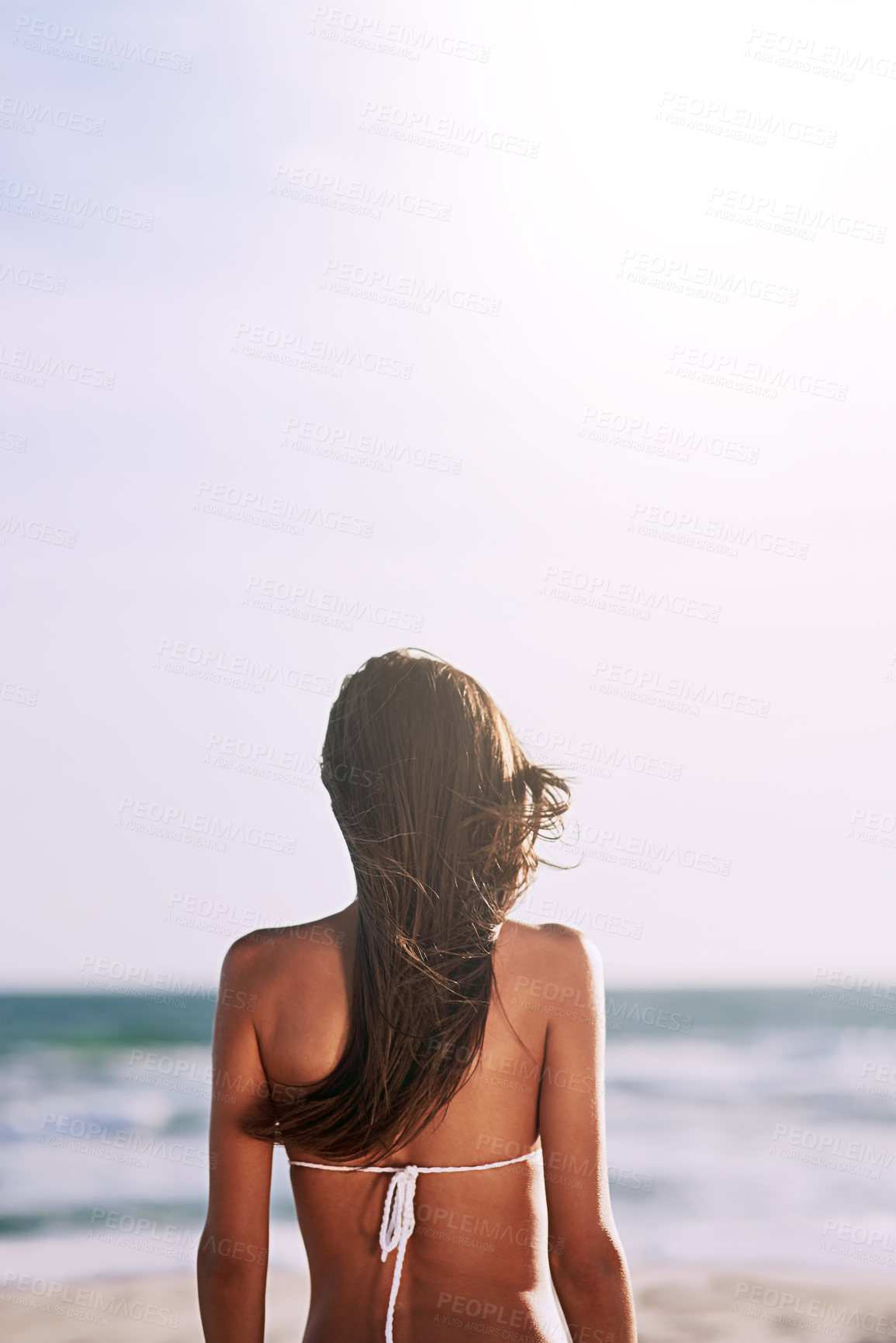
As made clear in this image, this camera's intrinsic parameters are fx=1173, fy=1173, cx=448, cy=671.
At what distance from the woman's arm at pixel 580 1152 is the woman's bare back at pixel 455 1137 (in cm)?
1

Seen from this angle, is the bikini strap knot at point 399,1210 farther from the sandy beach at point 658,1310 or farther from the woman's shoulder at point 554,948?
the sandy beach at point 658,1310

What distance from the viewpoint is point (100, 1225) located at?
8727 millimetres

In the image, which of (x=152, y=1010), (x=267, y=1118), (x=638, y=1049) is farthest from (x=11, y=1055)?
(x=267, y=1118)

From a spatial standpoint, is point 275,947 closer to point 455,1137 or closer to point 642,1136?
point 455,1137

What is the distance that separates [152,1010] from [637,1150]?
7836 millimetres

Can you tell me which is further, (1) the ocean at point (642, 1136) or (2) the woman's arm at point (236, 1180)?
(1) the ocean at point (642, 1136)

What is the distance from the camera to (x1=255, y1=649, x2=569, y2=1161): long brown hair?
5.63ft

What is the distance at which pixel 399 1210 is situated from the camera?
68.7 inches

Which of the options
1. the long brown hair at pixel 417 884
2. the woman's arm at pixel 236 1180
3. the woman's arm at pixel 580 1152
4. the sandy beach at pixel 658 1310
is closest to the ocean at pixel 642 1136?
the sandy beach at pixel 658 1310

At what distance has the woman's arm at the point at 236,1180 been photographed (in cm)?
177

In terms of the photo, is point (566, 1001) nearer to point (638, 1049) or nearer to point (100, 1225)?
Result: point (100, 1225)

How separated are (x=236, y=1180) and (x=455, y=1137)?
0.37 m

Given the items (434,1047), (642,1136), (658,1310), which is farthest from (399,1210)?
(642,1136)

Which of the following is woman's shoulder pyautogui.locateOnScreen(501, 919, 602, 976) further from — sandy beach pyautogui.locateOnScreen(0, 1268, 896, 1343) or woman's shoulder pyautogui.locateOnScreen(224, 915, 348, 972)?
sandy beach pyautogui.locateOnScreen(0, 1268, 896, 1343)
